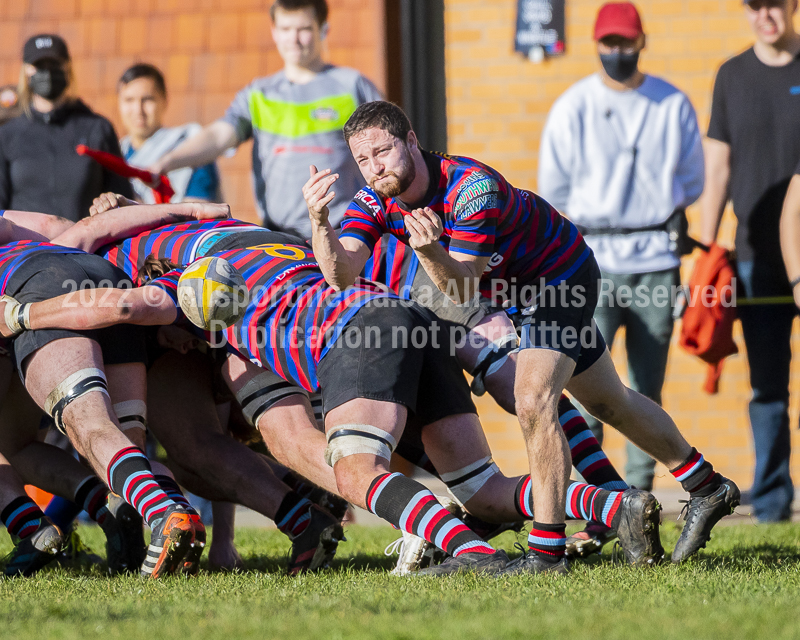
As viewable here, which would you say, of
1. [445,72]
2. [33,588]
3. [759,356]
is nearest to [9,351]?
[33,588]

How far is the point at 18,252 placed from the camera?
4.72 meters

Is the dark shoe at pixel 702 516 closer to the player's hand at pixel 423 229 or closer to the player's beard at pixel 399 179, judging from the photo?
the player's hand at pixel 423 229

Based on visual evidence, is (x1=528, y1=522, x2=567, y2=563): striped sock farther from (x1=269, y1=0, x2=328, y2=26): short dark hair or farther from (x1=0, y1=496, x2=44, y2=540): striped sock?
(x1=269, y1=0, x2=328, y2=26): short dark hair

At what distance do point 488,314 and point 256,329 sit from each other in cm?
109

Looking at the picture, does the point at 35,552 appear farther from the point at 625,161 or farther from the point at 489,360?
the point at 625,161

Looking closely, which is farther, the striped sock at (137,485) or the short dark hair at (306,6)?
the short dark hair at (306,6)

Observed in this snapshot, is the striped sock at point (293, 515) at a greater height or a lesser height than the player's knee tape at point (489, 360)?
lesser

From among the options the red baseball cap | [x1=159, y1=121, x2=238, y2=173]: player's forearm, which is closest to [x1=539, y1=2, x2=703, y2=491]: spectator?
the red baseball cap

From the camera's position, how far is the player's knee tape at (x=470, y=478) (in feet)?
14.4

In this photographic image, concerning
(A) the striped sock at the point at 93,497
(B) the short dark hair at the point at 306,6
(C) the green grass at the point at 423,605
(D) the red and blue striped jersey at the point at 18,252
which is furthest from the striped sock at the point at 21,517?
(B) the short dark hair at the point at 306,6

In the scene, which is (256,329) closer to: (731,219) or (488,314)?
(488,314)

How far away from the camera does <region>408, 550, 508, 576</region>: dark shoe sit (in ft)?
12.2

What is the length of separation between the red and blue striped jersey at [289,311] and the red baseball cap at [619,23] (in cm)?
253

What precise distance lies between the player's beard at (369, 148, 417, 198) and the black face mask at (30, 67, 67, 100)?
3.06 meters
